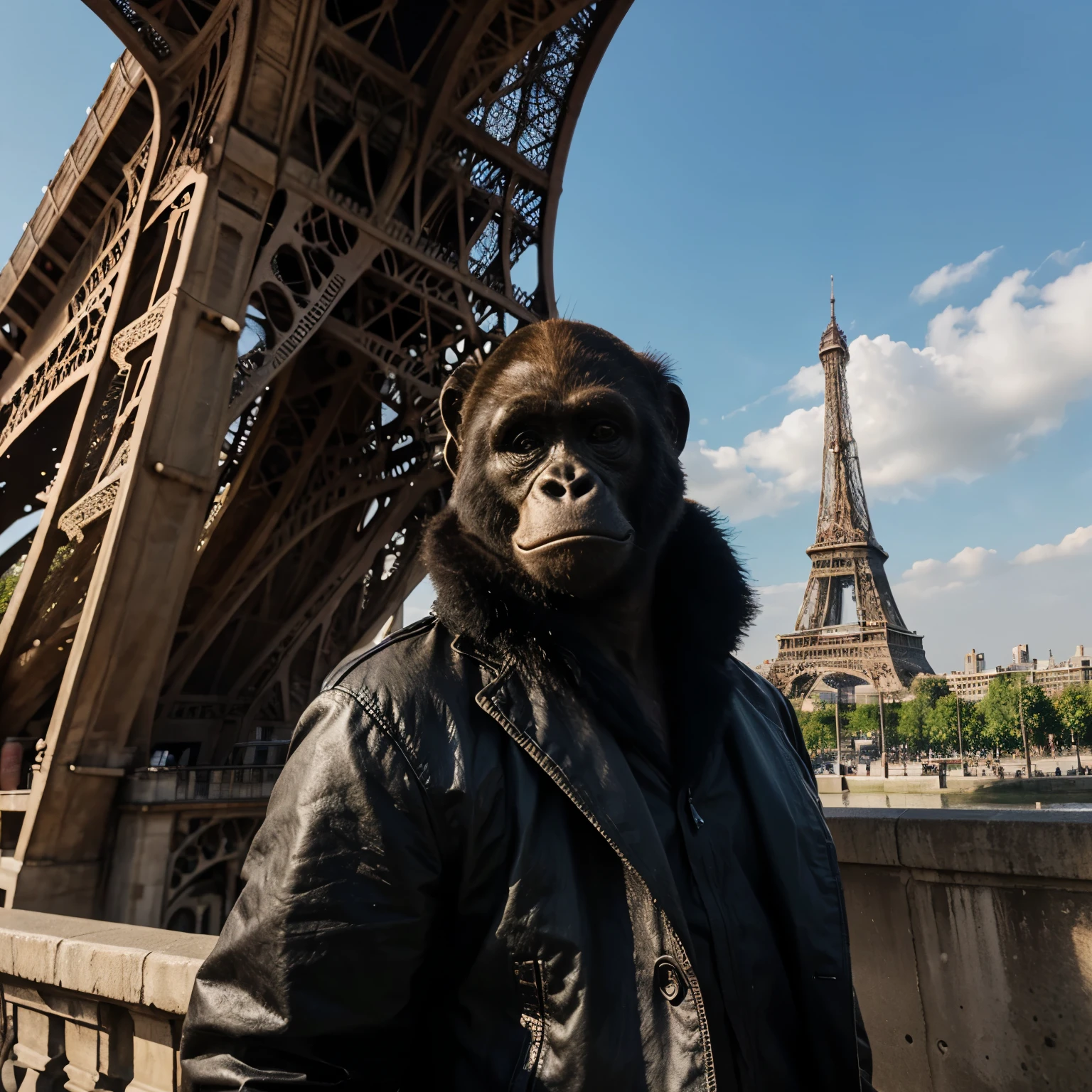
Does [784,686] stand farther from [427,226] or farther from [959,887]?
[959,887]

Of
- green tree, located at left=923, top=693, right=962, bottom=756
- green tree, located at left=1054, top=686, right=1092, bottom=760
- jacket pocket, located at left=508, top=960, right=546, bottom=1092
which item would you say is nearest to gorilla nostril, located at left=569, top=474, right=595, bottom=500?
jacket pocket, located at left=508, top=960, right=546, bottom=1092

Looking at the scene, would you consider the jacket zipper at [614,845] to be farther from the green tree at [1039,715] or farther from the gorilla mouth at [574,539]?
the green tree at [1039,715]

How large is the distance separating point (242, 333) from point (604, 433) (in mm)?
8740

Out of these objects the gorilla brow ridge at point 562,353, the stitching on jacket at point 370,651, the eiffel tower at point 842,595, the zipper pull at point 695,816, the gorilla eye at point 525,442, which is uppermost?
the eiffel tower at point 842,595

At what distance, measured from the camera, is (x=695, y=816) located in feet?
3.82

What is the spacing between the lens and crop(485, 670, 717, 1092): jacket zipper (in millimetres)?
951

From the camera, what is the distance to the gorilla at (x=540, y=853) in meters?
0.96

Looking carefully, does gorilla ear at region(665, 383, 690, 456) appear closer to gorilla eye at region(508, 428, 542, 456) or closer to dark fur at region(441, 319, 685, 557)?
dark fur at region(441, 319, 685, 557)

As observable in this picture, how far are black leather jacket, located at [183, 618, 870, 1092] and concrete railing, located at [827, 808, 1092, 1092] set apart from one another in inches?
68.8

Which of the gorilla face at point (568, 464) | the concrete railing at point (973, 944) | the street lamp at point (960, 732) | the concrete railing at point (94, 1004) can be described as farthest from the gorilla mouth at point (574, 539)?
the street lamp at point (960, 732)

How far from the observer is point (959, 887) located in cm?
263

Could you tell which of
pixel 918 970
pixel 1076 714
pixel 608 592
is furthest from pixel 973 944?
pixel 1076 714

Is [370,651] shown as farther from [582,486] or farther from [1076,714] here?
[1076,714]

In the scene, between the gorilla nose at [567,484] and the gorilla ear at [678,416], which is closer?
the gorilla nose at [567,484]
